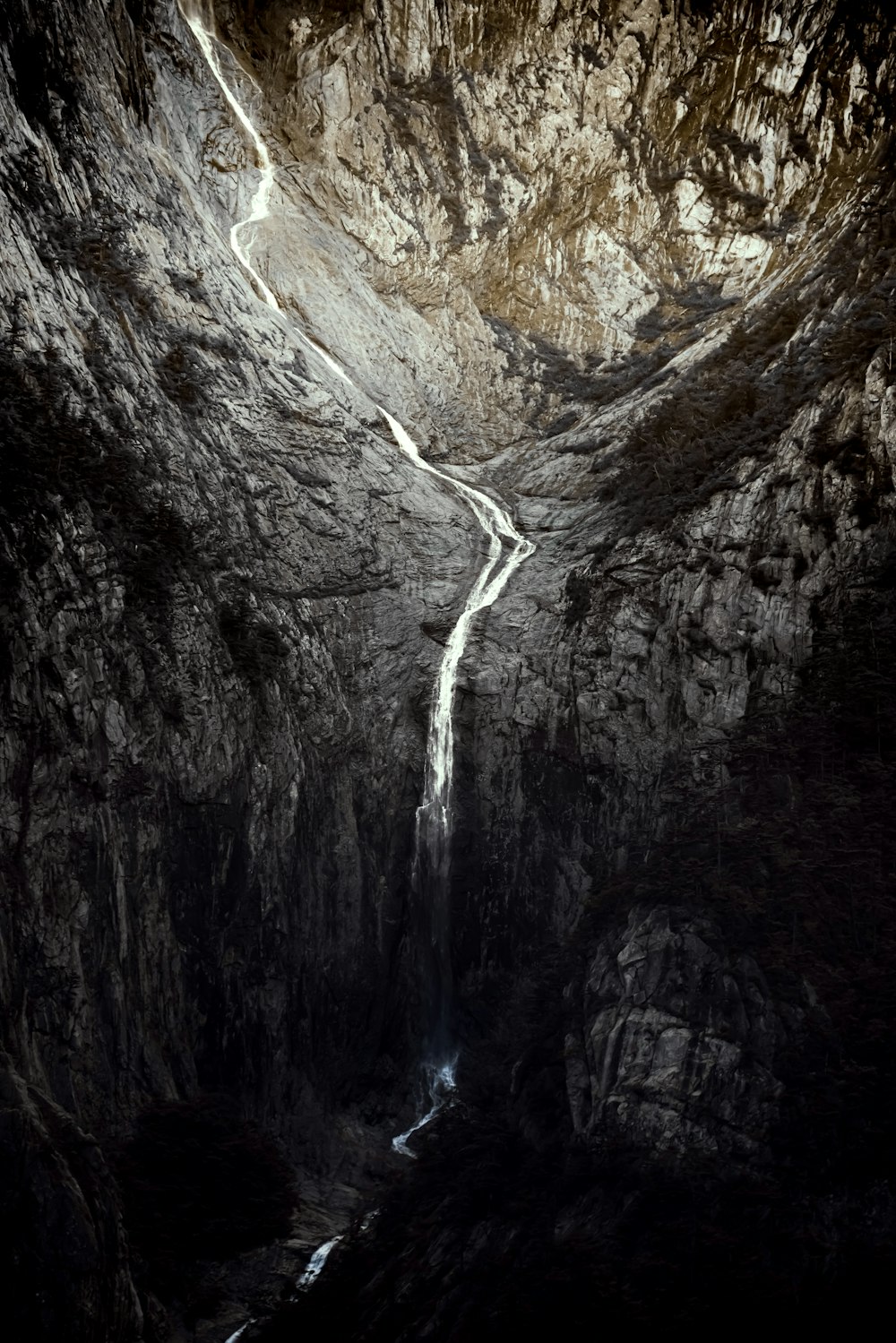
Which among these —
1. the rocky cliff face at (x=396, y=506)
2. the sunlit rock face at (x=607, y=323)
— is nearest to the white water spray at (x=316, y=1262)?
the rocky cliff face at (x=396, y=506)

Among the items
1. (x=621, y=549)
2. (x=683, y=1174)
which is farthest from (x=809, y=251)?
(x=683, y=1174)

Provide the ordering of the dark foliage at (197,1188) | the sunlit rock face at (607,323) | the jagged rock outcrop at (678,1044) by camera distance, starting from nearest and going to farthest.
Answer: the dark foliage at (197,1188) < the jagged rock outcrop at (678,1044) < the sunlit rock face at (607,323)

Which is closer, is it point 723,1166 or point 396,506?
point 723,1166

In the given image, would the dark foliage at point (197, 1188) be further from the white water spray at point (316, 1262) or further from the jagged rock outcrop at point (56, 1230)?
the jagged rock outcrop at point (56, 1230)

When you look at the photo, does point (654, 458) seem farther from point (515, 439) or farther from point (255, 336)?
point (255, 336)

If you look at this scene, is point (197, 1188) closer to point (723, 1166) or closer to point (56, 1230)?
point (56, 1230)

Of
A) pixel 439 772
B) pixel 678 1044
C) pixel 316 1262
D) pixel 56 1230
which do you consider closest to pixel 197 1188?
pixel 316 1262

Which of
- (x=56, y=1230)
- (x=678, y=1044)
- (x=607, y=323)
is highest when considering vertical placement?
(x=607, y=323)
